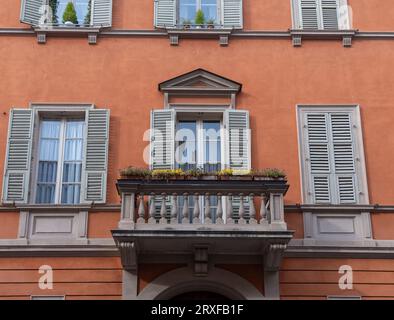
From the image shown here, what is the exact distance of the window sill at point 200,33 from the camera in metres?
13.5

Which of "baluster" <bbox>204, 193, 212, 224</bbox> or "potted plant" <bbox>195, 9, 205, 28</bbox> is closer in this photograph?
"baluster" <bbox>204, 193, 212, 224</bbox>

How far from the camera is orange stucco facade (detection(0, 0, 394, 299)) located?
11633 mm

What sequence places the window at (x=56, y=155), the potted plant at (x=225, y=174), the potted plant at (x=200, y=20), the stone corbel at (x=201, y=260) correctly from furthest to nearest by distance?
the potted plant at (x=200, y=20) < the window at (x=56, y=155) < the potted plant at (x=225, y=174) < the stone corbel at (x=201, y=260)

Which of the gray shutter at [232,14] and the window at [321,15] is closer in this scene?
the gray shutter at [232,14]

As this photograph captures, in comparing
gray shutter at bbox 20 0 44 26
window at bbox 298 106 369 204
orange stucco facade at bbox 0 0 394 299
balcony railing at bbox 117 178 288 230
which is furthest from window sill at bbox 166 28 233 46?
balcony railing at bbox 117 178 288 230

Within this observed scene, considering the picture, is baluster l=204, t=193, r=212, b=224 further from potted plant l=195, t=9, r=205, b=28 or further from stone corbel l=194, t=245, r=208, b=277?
potted plant l=195, t=9, r=205, b=28

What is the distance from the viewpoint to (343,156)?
499 inches

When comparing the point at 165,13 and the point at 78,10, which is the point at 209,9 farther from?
the point at 78,10

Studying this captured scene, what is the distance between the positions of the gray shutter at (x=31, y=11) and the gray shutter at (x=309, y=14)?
5485 mm

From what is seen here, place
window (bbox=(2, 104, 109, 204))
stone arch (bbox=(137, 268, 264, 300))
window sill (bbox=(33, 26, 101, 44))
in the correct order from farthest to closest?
1. window sill (bbox=(33, 26, 101, 44))
2. window (bbox=(2, 104, 109, 204))
3. stone arch (bbox=(137, 268, 264, 300))

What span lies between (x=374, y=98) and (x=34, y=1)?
7.28m

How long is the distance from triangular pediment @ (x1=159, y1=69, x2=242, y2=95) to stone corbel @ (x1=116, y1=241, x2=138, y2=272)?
353cm

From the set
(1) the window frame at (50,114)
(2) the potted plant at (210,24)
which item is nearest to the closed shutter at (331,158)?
(2) the potted plant at (210,24)

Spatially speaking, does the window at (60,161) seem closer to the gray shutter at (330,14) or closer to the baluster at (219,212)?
the baluster at (219,212)
